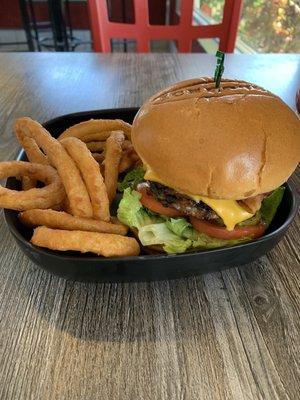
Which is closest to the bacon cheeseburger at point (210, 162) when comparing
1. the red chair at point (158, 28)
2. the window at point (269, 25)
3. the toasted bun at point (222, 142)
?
the toasted bun at point (222, 142)

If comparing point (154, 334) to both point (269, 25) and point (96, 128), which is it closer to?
point (96, 128)

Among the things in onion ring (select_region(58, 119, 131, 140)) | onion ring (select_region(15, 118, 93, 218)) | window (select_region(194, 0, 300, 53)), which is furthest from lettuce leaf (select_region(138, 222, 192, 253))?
window (select_region(194, 0, 300, 53))

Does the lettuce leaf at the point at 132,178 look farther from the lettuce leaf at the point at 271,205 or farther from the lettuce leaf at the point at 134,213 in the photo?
the lettuce leaf at the point at 271,205

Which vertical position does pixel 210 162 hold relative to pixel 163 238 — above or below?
above

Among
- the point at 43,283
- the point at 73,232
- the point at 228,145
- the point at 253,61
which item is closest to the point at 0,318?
the point at 43,283

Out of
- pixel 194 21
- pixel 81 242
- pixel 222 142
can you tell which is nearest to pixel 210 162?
pixel 222 142

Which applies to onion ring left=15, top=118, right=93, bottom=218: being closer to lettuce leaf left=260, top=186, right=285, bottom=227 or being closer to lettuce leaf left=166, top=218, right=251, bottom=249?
lettuce leaf left=166, top=218, right=251, bottom=249

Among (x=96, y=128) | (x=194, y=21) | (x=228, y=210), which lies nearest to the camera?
(x=228, y=210)

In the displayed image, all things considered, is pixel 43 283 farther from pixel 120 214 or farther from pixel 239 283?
→ pixel 239 283

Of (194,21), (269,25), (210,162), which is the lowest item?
(194,21)
